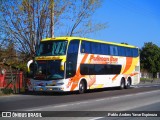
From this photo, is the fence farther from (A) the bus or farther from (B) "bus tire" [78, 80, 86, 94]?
(B) "bus tire" [78, 80, 86, 94]

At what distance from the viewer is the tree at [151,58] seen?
84.3 metres

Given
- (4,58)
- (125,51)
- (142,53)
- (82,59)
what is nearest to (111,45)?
(125,51)

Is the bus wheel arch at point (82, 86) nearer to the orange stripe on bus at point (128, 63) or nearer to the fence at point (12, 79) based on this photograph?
the fence at point (12, 79)

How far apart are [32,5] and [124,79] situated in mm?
10081

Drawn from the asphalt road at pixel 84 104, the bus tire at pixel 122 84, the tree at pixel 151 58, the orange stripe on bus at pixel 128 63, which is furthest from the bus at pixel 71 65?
the tree at pixel 151 58

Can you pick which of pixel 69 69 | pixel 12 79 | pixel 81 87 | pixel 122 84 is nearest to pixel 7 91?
pixel 12 79

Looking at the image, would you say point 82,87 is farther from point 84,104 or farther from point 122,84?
point 84,104

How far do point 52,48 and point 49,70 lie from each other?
4.93ft

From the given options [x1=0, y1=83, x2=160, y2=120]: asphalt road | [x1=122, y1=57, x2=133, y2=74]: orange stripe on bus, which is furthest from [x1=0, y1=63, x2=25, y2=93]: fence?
[x1=122, y1=57, x2=133, y2=74]: orange stripe on bus

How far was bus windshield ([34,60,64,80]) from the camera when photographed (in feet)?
79.1

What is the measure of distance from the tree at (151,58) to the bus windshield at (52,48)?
61.2m

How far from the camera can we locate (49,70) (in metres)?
24.3

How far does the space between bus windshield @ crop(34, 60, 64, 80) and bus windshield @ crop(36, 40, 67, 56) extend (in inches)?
22.8

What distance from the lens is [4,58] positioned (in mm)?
32781
